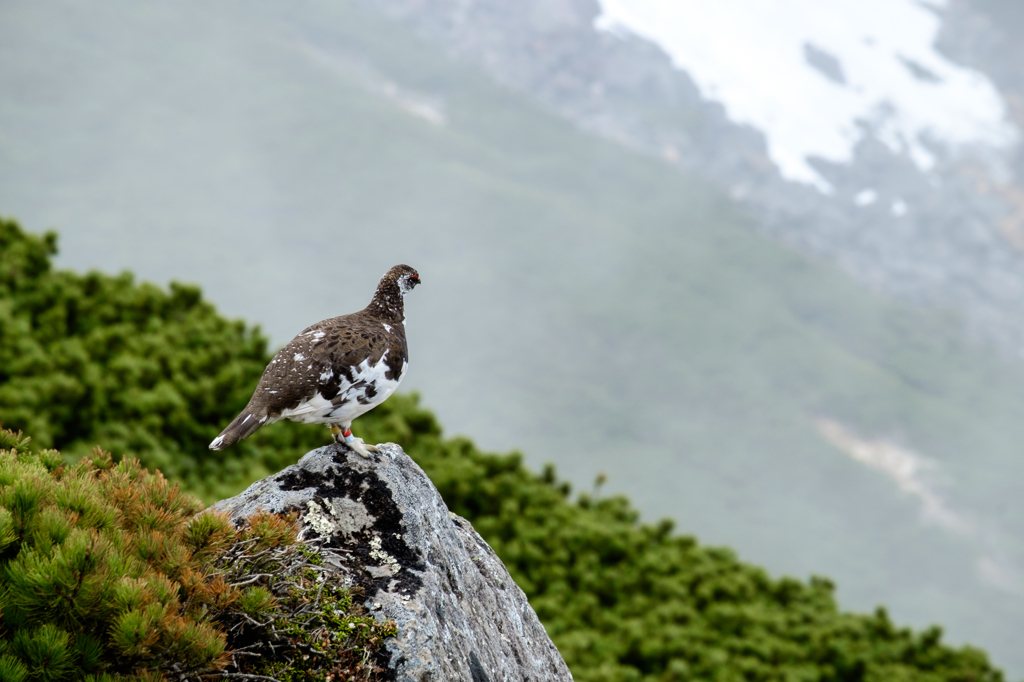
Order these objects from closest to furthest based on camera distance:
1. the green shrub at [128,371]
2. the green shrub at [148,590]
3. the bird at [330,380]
→ the green shrub at [148,590] → the bird at [330,380] → the green shrub at [128,371]

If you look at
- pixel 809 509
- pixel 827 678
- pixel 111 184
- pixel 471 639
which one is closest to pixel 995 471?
pixel 809 509

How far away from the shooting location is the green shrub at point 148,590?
280 cm

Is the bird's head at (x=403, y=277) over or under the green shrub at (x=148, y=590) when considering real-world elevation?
over

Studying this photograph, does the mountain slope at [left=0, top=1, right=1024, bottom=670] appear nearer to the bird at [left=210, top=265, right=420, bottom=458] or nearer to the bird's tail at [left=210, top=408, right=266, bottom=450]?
the bird at [left=210, top=265, right=420, bottom=458]

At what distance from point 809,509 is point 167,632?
157 m

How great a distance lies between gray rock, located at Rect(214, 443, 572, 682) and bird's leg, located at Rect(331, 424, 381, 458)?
0.05m

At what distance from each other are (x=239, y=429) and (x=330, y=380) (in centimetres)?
65

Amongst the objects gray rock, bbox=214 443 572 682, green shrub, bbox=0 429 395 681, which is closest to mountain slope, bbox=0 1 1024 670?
gray rock, bbox=214 443 572 682

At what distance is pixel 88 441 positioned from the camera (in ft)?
39.2

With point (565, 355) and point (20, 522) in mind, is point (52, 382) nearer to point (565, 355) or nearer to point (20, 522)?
point (20, 522)

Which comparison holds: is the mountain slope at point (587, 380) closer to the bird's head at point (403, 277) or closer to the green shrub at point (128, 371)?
the green shrub at point (128, 371)

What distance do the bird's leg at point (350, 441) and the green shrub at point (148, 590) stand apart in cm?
97

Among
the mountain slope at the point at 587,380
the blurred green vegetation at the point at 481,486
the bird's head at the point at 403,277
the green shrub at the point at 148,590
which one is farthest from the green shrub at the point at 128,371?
the mountain slope at the point at 587,380

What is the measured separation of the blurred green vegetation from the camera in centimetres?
1222
